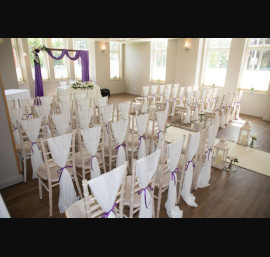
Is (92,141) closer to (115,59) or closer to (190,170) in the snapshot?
(190,170)

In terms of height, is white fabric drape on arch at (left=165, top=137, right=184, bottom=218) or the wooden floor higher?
white fabric drape on arch at (left=165, top=137, right=184, bottom=218)

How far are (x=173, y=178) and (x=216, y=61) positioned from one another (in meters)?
7.39

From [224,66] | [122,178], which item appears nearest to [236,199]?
[122,178]

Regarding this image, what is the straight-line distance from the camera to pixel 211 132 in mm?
2770

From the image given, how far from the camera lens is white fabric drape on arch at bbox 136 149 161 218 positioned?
182 cm

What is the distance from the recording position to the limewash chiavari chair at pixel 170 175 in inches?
85.8

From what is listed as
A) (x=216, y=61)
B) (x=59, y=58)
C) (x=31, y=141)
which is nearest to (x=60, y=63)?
(x=59, y=58)

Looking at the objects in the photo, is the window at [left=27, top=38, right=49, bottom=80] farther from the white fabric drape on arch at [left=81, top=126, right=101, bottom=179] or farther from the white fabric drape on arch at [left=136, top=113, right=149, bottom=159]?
the white fabric drape on arch at [left=81, top=126, right=101, bottom=179]

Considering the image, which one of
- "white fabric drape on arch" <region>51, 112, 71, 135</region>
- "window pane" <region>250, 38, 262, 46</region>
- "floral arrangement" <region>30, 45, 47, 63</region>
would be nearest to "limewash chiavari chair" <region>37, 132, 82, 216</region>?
"white fabric drape on arch" <region>51, 112, 71, 135</region>

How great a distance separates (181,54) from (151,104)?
3415 mm

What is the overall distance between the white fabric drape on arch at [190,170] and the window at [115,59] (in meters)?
9.48

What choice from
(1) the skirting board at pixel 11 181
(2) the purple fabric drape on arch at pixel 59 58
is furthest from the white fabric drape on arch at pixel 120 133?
(2) the purple fabric drape on arch at pixel 59 58

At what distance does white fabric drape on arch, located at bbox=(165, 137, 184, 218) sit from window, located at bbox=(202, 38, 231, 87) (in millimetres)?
7079
